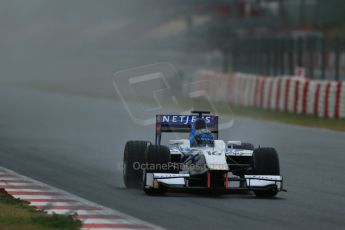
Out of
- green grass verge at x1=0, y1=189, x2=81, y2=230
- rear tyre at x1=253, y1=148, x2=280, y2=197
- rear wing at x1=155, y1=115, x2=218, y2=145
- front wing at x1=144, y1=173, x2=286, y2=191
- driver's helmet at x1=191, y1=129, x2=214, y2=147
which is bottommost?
green grass verge at x1=0, y1=189, x2=81, y2=230

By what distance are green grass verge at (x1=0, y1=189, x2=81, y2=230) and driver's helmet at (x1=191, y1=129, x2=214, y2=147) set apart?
2441mm

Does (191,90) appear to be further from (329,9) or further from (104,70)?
(329,9)

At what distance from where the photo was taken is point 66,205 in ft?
35.3

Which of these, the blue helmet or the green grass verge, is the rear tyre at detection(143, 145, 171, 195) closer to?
the blue helmet

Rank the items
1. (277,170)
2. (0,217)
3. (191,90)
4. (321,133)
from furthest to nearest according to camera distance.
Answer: (191,90)
(321,133)
(277,170)
(0,217)

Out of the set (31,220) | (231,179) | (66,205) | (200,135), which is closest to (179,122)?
(200,135)

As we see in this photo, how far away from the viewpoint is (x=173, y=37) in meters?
51.7

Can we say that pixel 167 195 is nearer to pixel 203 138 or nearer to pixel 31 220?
pixel 203 138

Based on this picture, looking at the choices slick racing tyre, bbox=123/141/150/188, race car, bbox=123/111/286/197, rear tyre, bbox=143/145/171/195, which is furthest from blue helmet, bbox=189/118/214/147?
slick racing tyre, bbox=123/141/150/188

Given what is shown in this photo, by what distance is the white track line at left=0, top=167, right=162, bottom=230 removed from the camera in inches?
371

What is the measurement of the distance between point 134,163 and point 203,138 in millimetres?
874

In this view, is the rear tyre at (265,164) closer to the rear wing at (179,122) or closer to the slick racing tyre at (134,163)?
the rear wing at (179,122)

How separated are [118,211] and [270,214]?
1.45 metres

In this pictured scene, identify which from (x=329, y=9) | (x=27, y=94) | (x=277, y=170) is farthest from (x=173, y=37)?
(x=277, y=170)
